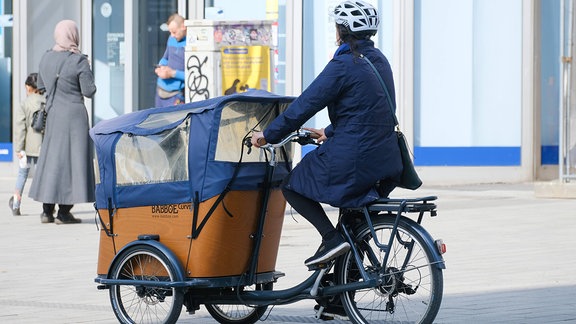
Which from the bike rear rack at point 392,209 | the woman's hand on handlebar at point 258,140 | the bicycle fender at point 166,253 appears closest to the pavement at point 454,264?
the bicycle fender at point 166,253

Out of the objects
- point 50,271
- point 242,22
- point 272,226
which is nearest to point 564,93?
point 242,22

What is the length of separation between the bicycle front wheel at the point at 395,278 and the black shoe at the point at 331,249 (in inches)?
2.9

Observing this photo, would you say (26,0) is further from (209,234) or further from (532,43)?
(209,234)

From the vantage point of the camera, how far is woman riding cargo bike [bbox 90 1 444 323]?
20.1 feet

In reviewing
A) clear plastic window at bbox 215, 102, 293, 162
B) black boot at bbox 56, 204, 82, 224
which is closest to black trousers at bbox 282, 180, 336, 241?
clear plastic window at bbox 215, 102, 293, 162

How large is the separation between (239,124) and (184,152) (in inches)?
12.0

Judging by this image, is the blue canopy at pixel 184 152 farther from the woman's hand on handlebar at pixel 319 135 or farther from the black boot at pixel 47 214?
the black boot at pixel 47 214

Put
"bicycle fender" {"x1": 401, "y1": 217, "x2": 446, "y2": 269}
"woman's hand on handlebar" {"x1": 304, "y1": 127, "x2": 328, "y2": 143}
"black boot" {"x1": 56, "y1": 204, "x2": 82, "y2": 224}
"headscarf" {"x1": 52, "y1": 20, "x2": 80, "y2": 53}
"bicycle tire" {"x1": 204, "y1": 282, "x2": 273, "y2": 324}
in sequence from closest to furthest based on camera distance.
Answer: "bicycle fender" {"x1": 401, "y1": 217, "x2": 446, "y2": 269}, "woman's hand on handlebar" {"x1": 304, "y1": 127, "x2": 328, "y2": 143}, "bicycle tire" {"x1": 204, "y1": 282, "x2": 273, "y2": 324}, "headscarf" {"x1": 52, "y1": 20, "x2": 80, "y2": 53}, "black boot" {"x1": 56, "y1": 204, "x2": 82, "y2": 224}

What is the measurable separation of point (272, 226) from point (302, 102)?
804 millimetres

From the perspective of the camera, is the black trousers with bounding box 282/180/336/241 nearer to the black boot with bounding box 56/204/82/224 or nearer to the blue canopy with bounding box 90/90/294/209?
the blue canopy with bounding box 90/90/294/209

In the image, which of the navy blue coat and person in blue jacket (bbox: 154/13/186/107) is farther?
person in blue jacket (bbox: 154/13/186/107)

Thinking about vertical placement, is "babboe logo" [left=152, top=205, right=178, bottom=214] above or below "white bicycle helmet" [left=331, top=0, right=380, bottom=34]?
below

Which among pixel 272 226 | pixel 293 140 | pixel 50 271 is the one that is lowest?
pixel 50 271

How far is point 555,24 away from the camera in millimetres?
17266
